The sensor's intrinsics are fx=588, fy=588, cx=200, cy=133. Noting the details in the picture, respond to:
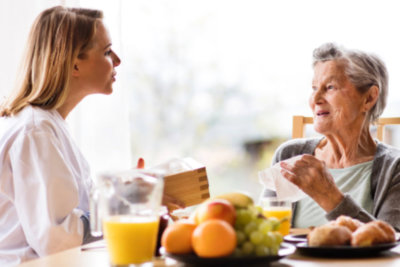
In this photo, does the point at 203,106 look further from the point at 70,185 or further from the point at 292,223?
the point at 70,185

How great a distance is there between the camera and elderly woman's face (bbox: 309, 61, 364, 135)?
2.21 metres

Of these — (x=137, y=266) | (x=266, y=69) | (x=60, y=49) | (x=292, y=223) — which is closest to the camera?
(x=137, y=266)

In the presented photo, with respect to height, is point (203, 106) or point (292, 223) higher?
point (203, 106)

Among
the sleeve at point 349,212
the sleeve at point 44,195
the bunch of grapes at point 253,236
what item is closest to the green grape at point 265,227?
the bunch of grapes at point 253,236

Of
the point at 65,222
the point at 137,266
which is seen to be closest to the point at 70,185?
the point at 65,222

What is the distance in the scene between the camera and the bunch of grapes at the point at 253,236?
1.16 metres

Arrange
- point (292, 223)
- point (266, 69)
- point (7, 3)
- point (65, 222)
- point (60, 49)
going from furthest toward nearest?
point (266, 69)
point (7, 3)
point (292, 223)
point (60, 49)
point (65, 222)

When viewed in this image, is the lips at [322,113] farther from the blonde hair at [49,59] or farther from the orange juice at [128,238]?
the orange juice at [128,238]

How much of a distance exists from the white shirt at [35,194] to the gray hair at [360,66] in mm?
1065

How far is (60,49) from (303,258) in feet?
3.77

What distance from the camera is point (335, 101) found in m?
2.21

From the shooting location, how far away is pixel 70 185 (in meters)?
1.79

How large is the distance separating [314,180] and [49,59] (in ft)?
3.21

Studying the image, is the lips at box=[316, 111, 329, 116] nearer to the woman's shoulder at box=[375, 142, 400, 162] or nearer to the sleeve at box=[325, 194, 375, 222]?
the woman's shoulder at box=[375, 142, 400, 162]
